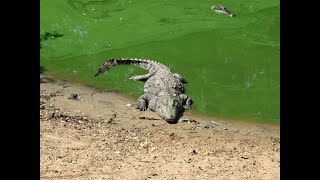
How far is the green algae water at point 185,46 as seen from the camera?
712cm

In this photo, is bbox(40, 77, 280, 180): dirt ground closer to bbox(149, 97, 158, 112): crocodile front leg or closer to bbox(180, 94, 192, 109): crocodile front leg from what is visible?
bbox(149, 97, 158, 112): crocodile front leg

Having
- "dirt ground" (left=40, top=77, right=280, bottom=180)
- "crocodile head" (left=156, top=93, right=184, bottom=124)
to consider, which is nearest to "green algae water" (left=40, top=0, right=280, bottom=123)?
"crocodile head" (left=156, top=93, right=184, bottom=124)

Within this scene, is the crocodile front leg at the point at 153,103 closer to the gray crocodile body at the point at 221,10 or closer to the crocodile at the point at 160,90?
the crocodile at the point at 160,90

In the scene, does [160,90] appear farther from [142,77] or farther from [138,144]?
[138,144]

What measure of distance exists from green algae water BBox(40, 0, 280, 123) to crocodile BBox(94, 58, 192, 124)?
0.15 meters

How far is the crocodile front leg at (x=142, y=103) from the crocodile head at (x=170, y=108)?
18 centimetres

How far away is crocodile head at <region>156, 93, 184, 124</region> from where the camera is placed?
6.07m

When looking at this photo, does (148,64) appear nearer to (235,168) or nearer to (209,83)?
(209,83)

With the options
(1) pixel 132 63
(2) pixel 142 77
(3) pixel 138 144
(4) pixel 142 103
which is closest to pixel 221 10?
(1) pixel 132 63

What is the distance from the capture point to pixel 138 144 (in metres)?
4.97

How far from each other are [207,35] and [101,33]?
208 centimetres

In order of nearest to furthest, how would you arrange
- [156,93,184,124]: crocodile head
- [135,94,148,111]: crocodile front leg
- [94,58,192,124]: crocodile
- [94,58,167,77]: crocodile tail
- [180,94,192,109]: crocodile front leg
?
[156,93,184,124]: crocodile head → [94,58,192,124]: crocodile → [135,94,148,111]: crocodile front leg → [180,94,192,109]: crocodile front leg → [94,58,167,77]: crocodile tail

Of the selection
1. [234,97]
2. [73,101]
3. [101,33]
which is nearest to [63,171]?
[73,101]
